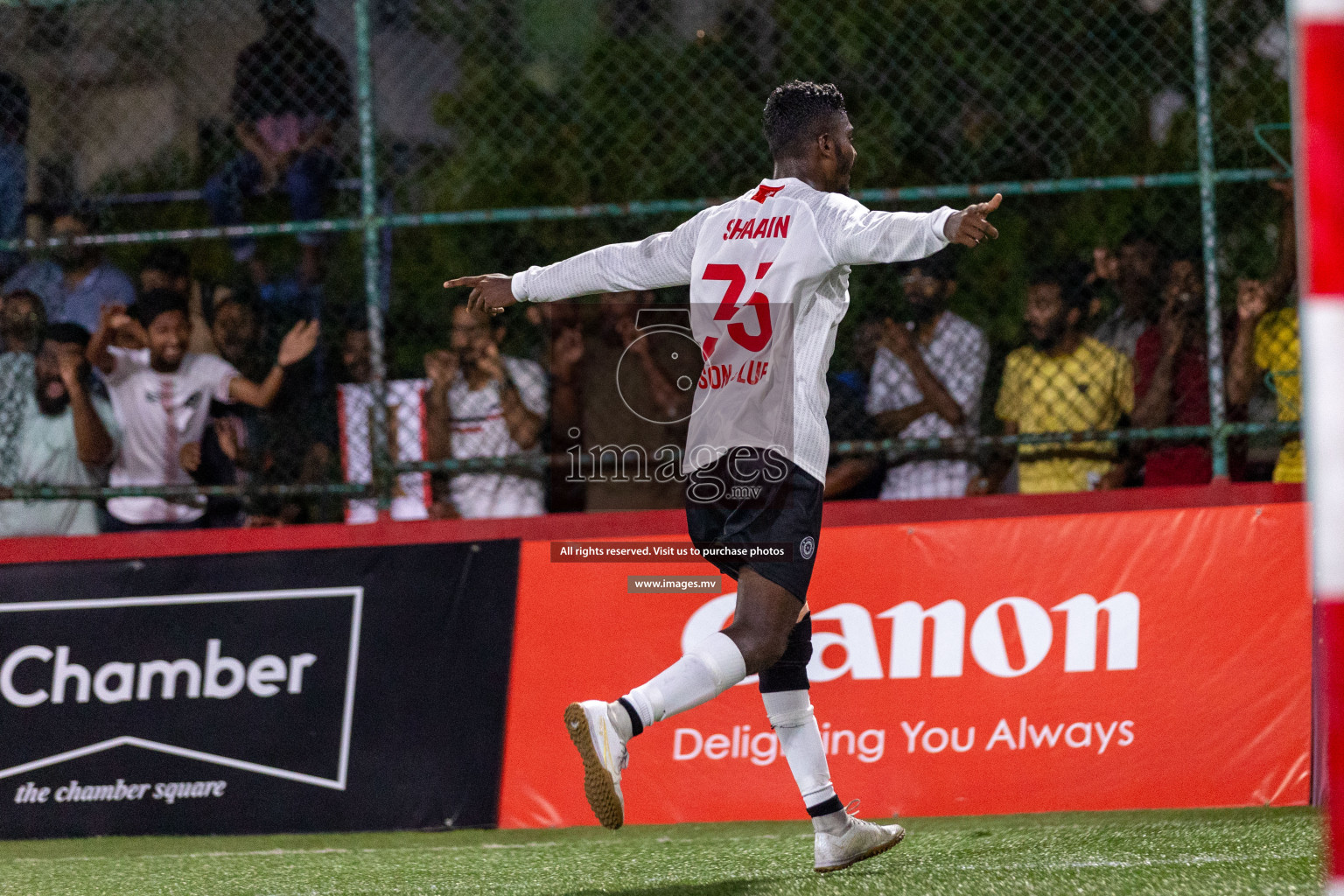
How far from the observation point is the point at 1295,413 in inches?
229

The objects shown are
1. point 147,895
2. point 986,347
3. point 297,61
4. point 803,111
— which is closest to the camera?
point 803,111

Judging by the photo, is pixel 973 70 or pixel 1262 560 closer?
pixel 1262 560

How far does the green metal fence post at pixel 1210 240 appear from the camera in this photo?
223 inches

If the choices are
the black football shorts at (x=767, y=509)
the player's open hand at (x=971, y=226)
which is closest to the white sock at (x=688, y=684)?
the black football shorts at (x=767, y=509)

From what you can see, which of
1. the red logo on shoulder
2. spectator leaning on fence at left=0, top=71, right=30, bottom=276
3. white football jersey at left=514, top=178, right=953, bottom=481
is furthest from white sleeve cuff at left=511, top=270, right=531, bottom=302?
spectator leaning on fence at left=0, top=71, right=30, bottom=276

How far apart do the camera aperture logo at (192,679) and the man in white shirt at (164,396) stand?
0.70 metres

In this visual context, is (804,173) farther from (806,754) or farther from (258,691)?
(258,691)

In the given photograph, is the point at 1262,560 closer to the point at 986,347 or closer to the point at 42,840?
the point at 986,347

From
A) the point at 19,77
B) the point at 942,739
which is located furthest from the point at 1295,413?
the point at 19,77

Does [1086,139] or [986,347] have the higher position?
[1086,139]

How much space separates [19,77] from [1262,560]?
6230mm

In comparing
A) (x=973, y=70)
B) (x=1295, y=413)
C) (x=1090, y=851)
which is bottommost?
(x=1090, y=851)

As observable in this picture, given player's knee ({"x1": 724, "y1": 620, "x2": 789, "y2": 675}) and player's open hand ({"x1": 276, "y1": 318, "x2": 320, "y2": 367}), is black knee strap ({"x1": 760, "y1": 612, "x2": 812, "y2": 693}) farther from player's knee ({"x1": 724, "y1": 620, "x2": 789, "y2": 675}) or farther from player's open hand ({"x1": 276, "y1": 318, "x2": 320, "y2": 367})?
player's open hand ({"x1": 276, "y1": 318, "x2": 320, "y2": 367})

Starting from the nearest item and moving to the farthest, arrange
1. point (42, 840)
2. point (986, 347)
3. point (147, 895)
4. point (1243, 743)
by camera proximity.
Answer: point (147, 895), point (1243, 743), point (42, 840), point (986, 347)
